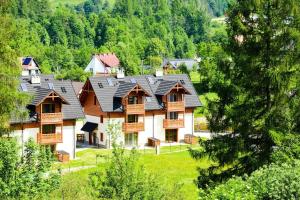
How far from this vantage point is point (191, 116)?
68.1 m

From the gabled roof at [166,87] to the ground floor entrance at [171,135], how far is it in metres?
4.40

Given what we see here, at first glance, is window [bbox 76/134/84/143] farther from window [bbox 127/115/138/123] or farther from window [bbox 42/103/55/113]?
window [bbox 42/103/55/113]

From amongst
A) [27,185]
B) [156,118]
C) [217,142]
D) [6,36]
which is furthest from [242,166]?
[156,118]

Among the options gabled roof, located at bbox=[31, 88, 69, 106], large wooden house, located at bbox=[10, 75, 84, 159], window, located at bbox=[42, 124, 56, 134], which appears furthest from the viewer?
window, located at bbox=[42, 124, 56, 134]

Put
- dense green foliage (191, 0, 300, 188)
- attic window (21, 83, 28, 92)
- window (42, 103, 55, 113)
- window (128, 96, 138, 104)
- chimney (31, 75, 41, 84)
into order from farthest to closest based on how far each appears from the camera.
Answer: window (128, 96, 138, 104) → chimney (31, 75, 41, 84) → attic window (21, 83, 28, 92) → window (42, 103, 55, 113) → dense green foliage (191, 0, 300, 188)

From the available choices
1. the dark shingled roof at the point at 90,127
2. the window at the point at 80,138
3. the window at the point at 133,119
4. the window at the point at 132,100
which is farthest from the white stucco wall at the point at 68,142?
the window at the point at 80,138

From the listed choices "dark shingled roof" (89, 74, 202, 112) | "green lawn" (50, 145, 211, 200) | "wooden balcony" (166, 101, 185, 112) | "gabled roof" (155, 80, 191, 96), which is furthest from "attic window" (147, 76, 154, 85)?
"green lawn" (50, 145, 211, 200)

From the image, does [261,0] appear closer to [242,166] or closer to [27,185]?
[242,166]

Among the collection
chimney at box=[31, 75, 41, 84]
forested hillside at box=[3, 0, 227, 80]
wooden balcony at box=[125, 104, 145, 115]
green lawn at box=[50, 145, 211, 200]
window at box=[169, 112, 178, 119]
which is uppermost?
forested hillside at box=[3, 0, 227, 80]

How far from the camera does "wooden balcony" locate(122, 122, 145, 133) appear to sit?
6319 centimetres

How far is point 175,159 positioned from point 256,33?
30.9 metres

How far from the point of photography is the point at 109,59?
135m

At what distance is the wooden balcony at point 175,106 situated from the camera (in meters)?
65.9

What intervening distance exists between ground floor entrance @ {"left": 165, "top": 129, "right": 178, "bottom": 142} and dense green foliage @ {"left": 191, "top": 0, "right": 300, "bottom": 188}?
124ft
